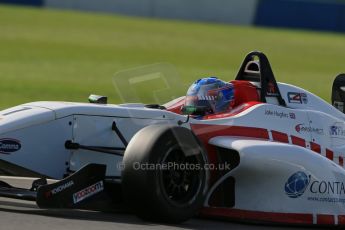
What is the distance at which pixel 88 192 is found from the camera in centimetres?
733

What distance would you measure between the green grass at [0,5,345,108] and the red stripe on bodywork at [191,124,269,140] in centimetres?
844

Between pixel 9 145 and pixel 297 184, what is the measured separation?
2440 millimetres

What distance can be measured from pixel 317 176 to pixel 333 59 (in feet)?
80.7

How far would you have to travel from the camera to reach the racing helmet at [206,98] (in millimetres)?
8344

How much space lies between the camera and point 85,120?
769 cm

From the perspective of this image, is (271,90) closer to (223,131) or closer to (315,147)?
(315,147)

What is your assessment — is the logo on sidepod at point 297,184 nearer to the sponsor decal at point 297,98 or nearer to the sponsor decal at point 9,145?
the sponsor decal at point 297,98

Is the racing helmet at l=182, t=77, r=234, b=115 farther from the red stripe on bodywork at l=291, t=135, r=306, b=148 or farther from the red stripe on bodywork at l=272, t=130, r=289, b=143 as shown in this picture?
the red stripe on bodywork at l=291, t=135, r=306, b=148

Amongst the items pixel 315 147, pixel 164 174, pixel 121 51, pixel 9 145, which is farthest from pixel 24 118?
pixel 121 51

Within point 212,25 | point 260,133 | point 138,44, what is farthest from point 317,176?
point 212,25

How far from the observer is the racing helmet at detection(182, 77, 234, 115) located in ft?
27.4

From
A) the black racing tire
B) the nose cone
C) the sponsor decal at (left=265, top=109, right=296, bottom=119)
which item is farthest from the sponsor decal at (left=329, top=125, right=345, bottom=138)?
the nose cone

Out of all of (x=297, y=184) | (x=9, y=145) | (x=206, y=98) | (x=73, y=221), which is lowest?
(x=73, y=221)

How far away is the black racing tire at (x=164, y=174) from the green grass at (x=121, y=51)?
8883mm
